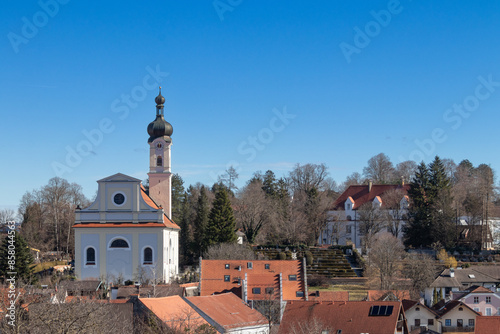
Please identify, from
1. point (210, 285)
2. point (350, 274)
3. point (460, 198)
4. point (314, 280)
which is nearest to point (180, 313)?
point (210, 285)

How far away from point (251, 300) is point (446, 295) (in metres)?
19.1

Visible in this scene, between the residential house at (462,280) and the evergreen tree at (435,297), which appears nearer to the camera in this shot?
the evergreen tree at (435,297)

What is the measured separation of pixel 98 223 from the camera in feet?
204

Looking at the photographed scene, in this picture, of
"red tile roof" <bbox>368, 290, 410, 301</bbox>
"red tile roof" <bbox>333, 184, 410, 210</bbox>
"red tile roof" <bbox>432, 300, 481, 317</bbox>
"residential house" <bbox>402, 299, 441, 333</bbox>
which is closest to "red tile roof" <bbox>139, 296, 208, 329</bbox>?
"residential house" <bbox>402, 299, 441, 333</bbox>

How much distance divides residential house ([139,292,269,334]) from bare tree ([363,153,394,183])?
227 ft

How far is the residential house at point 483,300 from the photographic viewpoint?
5528cm

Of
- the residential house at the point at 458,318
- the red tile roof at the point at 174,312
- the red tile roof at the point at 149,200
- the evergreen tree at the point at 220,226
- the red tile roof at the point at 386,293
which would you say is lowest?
the residential house at the point at 458,318

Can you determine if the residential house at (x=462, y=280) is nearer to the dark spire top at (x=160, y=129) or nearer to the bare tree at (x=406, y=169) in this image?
the dark spire top at (x=160, y=129)

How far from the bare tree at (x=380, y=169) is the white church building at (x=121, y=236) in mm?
53838

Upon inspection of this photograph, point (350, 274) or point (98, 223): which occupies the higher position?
point (98, 223)

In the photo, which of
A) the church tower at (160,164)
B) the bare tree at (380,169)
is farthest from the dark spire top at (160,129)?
the bare tree at (380,169)

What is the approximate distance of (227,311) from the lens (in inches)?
1583

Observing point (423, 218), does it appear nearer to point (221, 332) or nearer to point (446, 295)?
point (446, 295)

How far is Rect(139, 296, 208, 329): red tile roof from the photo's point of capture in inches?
1314
